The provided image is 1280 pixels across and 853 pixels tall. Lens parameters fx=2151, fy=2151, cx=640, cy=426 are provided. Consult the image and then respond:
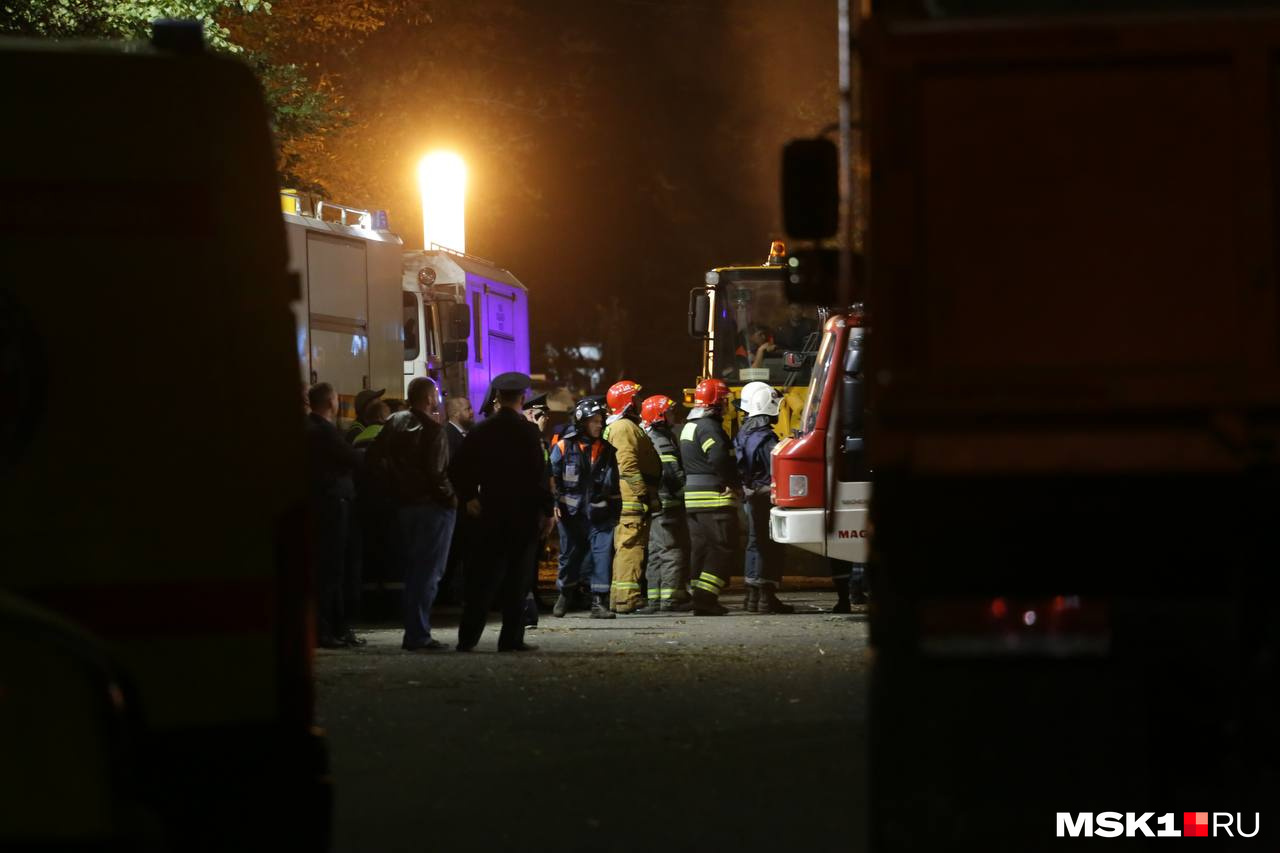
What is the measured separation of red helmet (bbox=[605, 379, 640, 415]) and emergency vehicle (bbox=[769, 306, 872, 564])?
161 cm

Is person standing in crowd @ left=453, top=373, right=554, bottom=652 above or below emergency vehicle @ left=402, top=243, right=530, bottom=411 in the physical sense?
below

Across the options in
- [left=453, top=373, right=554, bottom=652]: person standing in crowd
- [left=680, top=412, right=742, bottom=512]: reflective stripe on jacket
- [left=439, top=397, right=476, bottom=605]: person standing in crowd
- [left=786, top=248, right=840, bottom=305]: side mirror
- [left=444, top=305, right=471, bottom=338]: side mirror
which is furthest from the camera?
[left=444, top=305, right=471, bottom=338]: side mirror

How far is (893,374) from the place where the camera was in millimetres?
5992

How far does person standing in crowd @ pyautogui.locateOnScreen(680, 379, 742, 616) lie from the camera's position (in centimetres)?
1792

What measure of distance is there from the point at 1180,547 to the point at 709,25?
38827 millimetres

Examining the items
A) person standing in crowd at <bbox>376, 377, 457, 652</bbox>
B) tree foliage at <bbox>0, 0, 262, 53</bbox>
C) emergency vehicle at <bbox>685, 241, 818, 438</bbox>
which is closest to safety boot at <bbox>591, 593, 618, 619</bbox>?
person standing in crowd at <bbox>376, 377, 457, 652</bbox>

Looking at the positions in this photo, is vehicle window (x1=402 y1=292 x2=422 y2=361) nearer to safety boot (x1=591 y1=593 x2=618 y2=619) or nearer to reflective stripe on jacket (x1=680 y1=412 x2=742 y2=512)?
reflective stripe on jacket (x1=680 y1=412 x2=742 y2=512)

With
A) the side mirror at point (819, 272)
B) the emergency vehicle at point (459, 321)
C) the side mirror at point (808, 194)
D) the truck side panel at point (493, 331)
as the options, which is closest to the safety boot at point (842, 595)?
the emergency vehicle at point (459, 321)

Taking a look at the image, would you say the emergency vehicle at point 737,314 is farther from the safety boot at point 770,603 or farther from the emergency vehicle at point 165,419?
the emergency vehicle at point 165,419

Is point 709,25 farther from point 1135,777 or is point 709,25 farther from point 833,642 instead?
point 1135,777

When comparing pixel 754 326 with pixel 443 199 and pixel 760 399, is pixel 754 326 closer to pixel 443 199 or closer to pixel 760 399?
pixel 760 399

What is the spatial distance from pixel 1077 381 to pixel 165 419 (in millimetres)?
2484

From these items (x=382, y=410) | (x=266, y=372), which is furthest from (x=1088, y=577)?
(x=382, y=410)

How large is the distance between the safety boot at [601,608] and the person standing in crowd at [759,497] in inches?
53.0
